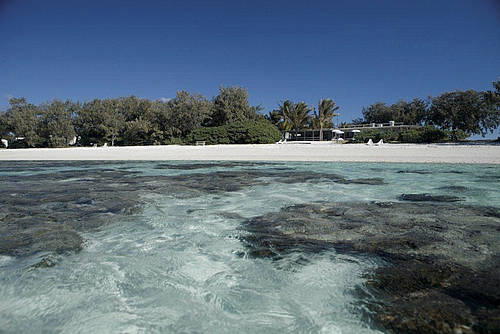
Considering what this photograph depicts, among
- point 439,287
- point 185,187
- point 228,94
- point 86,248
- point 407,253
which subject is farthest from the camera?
point 228,94

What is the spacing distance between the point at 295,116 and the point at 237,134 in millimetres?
16021

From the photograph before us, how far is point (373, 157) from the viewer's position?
14469 millimetres

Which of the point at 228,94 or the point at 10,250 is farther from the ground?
the point at 228,94

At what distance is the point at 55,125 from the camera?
109 ft

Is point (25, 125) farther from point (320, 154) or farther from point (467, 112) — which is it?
point (467, 112)

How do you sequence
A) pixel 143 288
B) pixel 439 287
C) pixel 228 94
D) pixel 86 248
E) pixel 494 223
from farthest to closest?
pixel 228 94
pixel 494 223
pixel 86 248
pixel 143 288
pixel 439 287

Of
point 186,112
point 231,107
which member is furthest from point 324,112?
point 186,112

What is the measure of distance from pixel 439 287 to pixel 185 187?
6007 mm

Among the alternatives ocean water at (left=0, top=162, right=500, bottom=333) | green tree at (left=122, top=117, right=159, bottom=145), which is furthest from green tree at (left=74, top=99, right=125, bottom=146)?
ocean water at (left=0, top=162, right=500, bottom=333)

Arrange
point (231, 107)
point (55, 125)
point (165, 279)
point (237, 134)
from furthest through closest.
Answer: point (231, 107) → point (55, 125) → point (237, 134) → point (165, 279)

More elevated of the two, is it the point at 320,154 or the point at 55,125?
the point at 55,125

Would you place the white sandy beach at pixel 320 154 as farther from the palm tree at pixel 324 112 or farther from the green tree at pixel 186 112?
the palm tree at pixel 324 112

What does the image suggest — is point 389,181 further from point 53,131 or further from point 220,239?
point 53,131

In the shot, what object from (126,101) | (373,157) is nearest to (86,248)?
(373,157)
